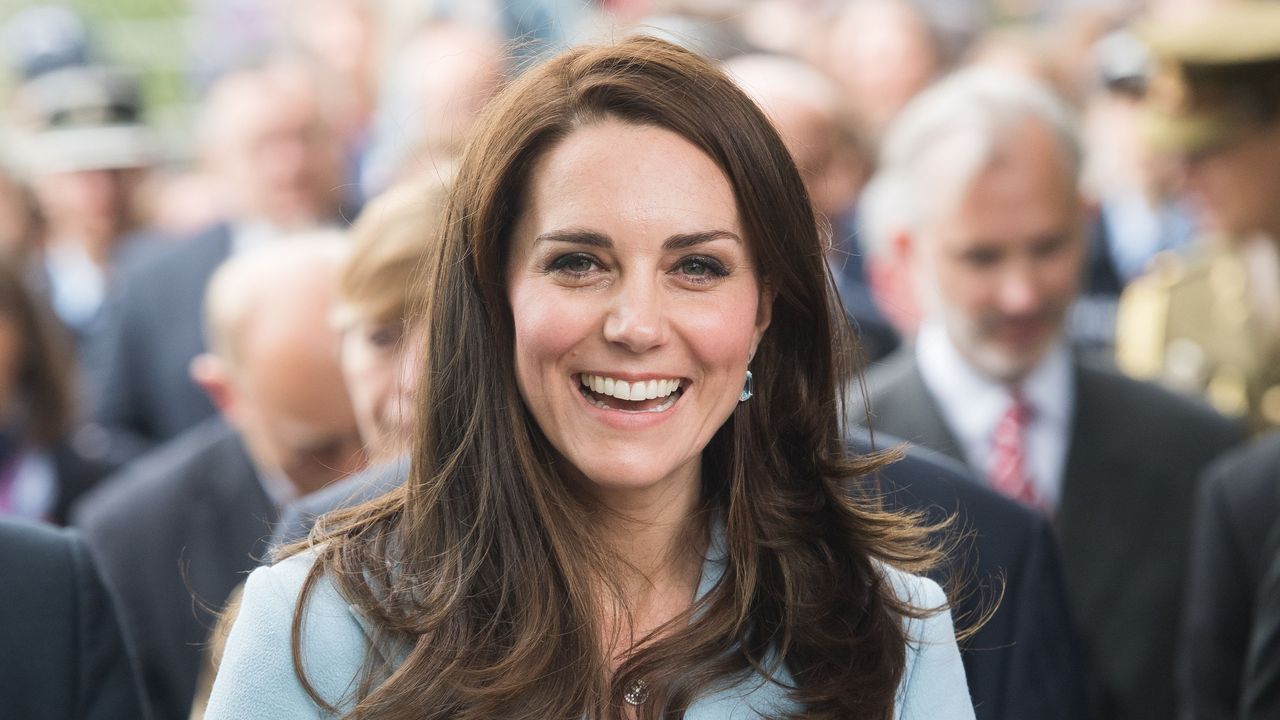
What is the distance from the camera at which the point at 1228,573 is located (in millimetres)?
3924

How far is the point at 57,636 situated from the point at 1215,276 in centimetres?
353

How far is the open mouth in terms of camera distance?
248cm

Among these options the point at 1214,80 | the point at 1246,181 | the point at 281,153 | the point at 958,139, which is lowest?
the point at 281,153

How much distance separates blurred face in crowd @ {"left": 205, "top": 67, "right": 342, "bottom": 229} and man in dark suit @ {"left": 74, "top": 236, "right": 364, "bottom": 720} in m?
2.34

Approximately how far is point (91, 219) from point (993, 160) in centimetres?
515

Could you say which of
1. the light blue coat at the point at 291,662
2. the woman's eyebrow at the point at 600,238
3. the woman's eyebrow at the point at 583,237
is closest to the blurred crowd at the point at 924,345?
the light blue coat at the point at 291,662

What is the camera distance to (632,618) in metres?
2.60

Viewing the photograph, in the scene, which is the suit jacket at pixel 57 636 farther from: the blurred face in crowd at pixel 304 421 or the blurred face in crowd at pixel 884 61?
the blurred face in crowd at pixel 884 61

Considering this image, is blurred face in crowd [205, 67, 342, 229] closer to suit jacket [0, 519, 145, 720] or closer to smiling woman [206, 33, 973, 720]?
suit jacket [0, 519, 145, 720]

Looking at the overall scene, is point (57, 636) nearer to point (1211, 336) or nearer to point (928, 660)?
point (928, 660)

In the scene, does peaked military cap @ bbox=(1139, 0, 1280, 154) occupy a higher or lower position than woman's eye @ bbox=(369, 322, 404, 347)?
higher

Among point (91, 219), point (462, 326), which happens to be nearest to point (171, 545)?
point (462, 326)

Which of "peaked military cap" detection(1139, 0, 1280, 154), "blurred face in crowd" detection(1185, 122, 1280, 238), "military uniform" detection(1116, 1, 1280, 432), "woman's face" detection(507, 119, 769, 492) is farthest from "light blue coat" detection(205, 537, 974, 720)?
"peaked military cap" detection(1139, 0, 1280, 154)

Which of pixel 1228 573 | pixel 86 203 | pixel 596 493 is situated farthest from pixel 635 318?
pixel 86 203
